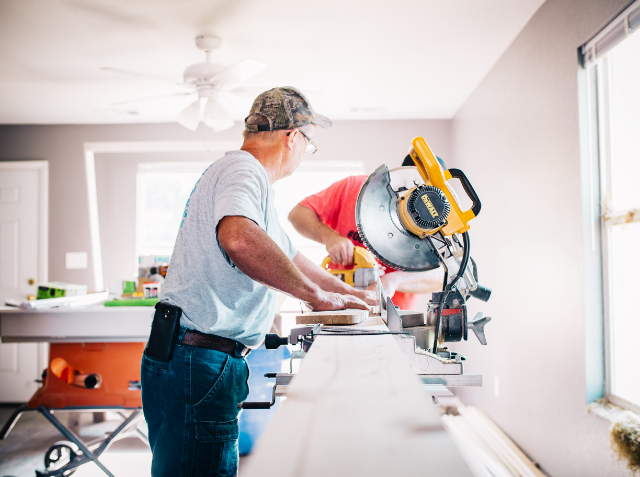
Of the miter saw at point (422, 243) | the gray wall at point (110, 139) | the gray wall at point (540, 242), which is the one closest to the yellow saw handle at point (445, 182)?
the miter saw at point (422, 243)

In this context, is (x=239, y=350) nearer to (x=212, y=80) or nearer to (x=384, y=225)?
(x=384, y=225)

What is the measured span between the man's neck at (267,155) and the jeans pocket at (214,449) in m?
0.68

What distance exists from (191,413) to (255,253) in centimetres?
44

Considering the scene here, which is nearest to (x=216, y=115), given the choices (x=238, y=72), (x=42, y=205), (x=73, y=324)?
(x=238, y=72)

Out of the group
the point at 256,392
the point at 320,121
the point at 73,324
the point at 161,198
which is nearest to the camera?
the point at 320,121

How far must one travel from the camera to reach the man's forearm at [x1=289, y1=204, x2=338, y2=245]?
181 cm

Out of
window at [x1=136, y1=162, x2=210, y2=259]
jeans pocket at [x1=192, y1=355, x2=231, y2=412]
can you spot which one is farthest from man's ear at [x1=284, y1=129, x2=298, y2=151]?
window at [x1=136, y1=162, x2=210, y2=259]

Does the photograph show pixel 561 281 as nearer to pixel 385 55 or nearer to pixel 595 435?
pixel 595 435

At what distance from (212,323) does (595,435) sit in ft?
5.80

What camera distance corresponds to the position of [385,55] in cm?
289

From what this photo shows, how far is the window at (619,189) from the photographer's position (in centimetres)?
178

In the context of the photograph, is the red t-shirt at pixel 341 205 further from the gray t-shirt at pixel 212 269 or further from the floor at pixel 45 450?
the floor at pixel 45 450

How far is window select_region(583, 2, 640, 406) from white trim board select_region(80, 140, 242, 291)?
3.13 m

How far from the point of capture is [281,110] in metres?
1.24
